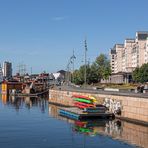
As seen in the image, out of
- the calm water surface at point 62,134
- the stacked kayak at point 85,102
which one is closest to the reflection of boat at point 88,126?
the calm water surface at point 62,134

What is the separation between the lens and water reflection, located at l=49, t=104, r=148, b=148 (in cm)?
6550

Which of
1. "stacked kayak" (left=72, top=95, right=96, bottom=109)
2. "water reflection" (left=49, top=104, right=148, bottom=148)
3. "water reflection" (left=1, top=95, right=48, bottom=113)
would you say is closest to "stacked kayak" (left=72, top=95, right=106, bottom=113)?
"stacked kayak" (left=72, top=95, right=96, bottom=109)

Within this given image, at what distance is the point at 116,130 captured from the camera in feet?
244

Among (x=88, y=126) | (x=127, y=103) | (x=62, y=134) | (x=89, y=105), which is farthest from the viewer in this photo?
(x=89, y=105)

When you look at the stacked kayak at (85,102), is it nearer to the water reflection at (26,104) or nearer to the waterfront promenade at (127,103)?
the waterfront promenade at (127,103)

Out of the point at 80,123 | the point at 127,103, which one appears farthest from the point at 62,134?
the point at 127,103

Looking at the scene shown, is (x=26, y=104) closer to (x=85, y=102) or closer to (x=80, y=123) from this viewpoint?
(x=85, y=102)

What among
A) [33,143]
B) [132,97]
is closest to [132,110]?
[132,97]

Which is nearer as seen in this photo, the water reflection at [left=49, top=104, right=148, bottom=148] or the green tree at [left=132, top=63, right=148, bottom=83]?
the water reflection at [left=49, top=104, right=148, bottom=148]

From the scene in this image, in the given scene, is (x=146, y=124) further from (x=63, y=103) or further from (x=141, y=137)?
(x=63, y=103)

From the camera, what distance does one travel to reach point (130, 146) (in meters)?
59.6

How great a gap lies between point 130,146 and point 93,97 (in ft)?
153

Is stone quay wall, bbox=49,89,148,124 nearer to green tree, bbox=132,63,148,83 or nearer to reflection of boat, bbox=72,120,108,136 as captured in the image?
reflection of boat, bbox=72,120,108,136

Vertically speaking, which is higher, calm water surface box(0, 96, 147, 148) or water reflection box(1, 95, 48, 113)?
water reflection box(1, 95, 48, 113)
